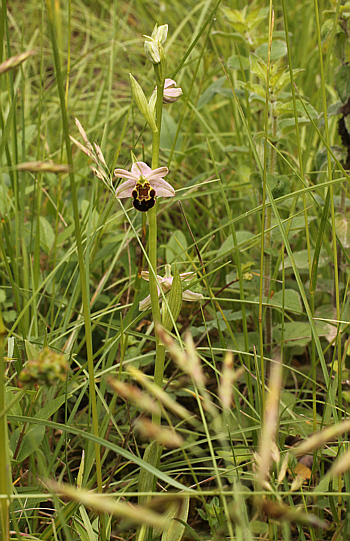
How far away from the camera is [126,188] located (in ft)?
3.65

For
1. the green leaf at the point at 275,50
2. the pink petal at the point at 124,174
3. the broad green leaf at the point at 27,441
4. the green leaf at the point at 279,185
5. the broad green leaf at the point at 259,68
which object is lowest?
the broad green leaf at the point at 27,441

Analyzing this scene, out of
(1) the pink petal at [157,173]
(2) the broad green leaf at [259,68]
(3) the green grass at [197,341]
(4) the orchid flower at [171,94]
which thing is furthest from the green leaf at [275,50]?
(1) the pink petal at [157,173]

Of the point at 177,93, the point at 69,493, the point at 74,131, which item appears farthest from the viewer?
the point at 74,131

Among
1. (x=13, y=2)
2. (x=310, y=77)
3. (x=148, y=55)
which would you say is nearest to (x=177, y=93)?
(x=148, y=55)

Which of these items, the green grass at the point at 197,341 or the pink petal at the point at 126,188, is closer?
the green grass at the point at 197,341

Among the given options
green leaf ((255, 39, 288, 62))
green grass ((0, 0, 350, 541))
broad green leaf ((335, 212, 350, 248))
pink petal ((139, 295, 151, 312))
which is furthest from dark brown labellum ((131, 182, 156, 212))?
green leaf ((255, 39, 288, 62))

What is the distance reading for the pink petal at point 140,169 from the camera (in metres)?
1.07

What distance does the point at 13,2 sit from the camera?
4.49m

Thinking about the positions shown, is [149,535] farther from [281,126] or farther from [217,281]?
[281,126]

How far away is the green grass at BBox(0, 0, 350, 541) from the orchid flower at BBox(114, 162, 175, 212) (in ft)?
0.42

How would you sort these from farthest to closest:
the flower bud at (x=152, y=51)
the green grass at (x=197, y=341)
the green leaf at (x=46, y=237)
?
the green leaf at (x=46, y=237) → the flower bud at (x=152, y=51) → the green grass at (x=197, y=341)

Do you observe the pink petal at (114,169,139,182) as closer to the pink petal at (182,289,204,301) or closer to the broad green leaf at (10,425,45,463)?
the pink petal at (182,289,204,301)

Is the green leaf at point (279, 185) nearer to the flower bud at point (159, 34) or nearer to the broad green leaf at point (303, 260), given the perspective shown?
the broad green leaf at point (303, 260)

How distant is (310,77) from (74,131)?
4.69 feet
